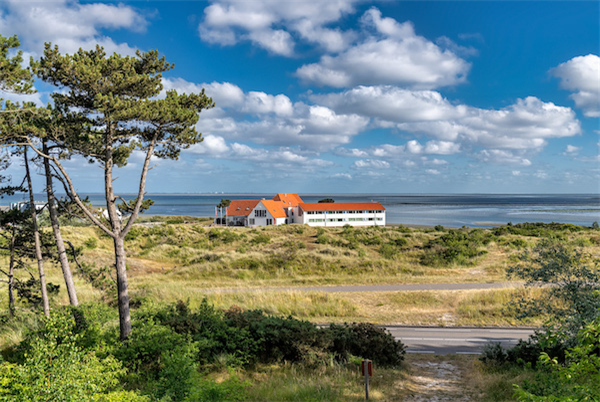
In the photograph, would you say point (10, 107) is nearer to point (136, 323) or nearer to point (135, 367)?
point (136, 323)

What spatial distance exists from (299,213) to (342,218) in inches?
336

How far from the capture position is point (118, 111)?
11.7 meters

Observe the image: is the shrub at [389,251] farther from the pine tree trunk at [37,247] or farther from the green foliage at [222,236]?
the pine tree trunk at [37,247]

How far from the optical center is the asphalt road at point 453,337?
52.1 feet

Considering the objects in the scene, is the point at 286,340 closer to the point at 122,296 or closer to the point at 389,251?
the point at 122,296

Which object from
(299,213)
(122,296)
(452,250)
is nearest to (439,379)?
(122,296)

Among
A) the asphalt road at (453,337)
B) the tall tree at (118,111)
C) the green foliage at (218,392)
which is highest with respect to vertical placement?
the tall tree at (118,111)

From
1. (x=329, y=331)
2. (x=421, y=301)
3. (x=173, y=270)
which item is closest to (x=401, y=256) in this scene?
(x=421, y=301)

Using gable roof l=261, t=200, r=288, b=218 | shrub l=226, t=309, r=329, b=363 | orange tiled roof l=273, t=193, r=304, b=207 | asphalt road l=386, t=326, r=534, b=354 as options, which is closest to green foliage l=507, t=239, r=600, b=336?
asphalt road l=386, t=326, r=534, b=354

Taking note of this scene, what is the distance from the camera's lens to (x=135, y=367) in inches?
446

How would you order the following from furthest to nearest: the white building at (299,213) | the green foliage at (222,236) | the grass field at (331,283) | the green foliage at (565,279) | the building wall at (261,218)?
the white building at (299,213), the building wall at (261,218), the green foliage at (222,236), the grass field at (331,283), the green foliage at (565,279)

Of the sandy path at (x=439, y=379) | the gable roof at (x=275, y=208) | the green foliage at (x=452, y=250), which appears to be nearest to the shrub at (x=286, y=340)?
the sandy path at (x=439, y=379)

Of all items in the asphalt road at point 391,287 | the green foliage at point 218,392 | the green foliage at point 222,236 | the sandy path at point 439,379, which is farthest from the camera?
the green foliage at point 222,236

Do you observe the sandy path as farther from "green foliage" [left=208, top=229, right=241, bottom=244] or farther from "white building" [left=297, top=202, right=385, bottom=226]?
"white building" [left=297, top=202, right=385, bottom=226]
